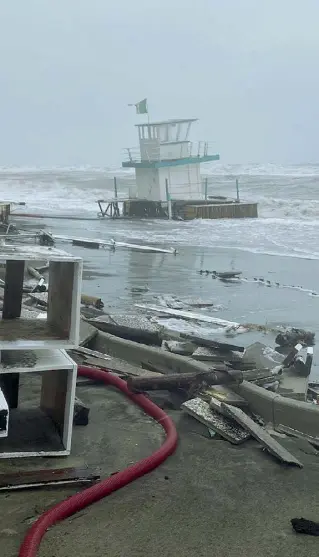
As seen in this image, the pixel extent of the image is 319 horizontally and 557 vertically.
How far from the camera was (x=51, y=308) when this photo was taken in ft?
18.8

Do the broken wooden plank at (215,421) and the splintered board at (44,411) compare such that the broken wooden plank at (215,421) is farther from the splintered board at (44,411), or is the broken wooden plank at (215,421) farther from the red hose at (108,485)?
the splintered board at (44,411)

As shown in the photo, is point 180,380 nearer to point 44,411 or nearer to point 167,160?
point 44,411

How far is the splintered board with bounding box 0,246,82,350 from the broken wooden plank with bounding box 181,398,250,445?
157cm

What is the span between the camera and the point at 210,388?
22.4ft

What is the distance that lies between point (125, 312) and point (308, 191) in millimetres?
50792

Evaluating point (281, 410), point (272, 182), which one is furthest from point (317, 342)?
point (272, 182)

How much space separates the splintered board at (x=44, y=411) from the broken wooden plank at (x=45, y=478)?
19 centimetres

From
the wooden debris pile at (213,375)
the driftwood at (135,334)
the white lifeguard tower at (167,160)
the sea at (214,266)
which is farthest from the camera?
the white lifeguard tower at (167,160)

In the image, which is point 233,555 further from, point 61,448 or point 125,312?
point 125,312

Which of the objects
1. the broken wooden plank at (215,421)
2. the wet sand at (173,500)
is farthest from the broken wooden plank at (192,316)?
the broken wooden plank at (215,421)

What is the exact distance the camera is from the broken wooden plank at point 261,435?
5629 mm

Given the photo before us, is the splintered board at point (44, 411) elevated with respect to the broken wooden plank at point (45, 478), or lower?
elevated

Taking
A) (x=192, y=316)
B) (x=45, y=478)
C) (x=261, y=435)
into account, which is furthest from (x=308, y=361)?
A: (x=45, y=478)

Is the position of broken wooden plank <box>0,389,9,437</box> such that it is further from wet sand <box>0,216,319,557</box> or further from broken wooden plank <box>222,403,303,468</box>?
broken wooden plank <box>222,403,303,468</box>
